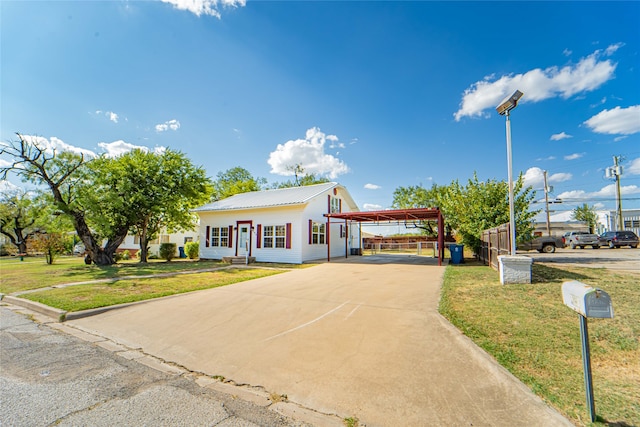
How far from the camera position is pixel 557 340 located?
4125 mm

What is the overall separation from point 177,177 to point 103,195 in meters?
3.85

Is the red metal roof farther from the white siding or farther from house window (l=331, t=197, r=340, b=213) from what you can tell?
the white siding

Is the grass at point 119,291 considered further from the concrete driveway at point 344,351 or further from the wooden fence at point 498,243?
the wooden fence at point 498,243

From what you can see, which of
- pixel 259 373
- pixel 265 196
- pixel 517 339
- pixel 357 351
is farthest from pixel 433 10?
pixel 265 196

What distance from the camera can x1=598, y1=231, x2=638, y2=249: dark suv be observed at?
25.9 meters

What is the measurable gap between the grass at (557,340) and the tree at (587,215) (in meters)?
50.3

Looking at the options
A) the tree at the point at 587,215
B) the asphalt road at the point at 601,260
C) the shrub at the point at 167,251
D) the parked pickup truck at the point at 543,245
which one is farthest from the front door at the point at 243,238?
the tree at the point at 587,215

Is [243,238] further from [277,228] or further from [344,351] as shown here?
[344,351]

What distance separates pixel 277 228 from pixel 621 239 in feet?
103

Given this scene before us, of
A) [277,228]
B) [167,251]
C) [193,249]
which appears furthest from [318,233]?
[167,251]

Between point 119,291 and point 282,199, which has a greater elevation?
point 282,199

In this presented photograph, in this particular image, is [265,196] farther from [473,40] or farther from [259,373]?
[259,373]

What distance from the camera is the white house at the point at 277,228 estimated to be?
17141 millimetres

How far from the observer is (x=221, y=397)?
10.1 ft
